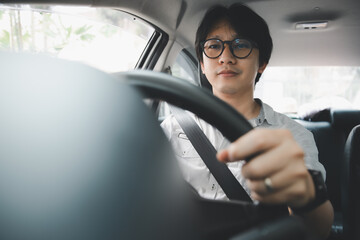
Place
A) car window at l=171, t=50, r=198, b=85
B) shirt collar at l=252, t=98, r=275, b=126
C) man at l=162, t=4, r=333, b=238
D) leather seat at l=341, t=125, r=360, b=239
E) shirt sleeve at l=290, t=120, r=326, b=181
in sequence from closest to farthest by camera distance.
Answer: shirt sleeve at l=290, t=120, r=326, b=181 < man at l=162, t=4, r=333, b=238 < shirt collar at l=252, t=98, r=275, b=126 < leather seat at l=341, t=125, r=360, b=239 < car window at l=171, t=50, r=198, b=85

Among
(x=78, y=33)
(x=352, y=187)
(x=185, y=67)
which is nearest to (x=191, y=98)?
(x=78, y=33)

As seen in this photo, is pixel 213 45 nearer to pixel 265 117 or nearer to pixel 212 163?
pixel 265 117

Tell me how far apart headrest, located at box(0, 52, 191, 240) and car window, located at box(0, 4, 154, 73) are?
898 mm

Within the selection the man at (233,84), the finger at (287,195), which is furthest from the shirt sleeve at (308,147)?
the finger at (287,195)

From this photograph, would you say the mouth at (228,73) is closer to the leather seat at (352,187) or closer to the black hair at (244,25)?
the black hair at (244,25)

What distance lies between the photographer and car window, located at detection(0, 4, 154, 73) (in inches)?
46.2

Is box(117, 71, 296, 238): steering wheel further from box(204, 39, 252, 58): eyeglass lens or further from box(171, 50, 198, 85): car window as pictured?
box(171, 50, 198, 85): car window

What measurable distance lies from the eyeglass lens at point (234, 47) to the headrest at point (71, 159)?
3.46 feet

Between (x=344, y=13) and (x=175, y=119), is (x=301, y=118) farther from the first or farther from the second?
(x=175, y=119)

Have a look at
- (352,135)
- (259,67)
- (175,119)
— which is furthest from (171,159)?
(352,135)

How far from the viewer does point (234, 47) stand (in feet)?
4.18

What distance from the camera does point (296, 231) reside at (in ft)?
1.22

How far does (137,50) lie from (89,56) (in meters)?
0.44

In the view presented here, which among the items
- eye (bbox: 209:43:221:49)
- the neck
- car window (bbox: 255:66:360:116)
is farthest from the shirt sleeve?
car window (bbox: 255:66:360:116)
